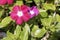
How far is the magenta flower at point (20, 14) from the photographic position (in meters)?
1.62

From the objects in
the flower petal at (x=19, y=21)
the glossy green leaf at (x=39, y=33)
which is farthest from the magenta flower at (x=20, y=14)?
the glossy green leaf at (x=39, y=33)

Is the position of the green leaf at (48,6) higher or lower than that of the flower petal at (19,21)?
higher

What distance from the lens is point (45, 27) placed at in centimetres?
169

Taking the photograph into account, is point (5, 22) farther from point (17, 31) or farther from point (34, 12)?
point (34, 12)

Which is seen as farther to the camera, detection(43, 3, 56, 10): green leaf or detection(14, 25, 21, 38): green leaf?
detection(43, 3, 56, 10): green leaf

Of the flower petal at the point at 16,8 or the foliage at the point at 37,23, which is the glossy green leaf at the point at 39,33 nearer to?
the foliage at the point at 37,23

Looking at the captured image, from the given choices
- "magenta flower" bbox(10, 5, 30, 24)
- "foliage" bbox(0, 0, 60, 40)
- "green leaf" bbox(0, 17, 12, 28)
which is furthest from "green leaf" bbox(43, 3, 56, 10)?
"green leaf" bbox(0, 17, 12, 28)

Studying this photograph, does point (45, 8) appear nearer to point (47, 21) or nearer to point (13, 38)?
point (47, 21)

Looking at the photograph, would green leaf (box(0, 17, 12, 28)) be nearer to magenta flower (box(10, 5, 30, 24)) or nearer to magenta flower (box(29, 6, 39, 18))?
magenta flower (box(10, 5, 30, 24))

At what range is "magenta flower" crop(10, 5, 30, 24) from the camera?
162cm

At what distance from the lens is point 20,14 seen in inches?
65.1

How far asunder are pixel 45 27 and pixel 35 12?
139 mm

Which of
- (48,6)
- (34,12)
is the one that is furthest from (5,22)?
(48,6)

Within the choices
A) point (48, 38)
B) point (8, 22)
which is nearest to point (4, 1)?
point (8, 22)
